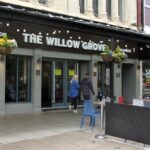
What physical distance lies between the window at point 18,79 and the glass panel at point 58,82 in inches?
69.2

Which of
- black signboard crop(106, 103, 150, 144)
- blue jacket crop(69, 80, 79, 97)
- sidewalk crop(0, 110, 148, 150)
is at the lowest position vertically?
sidewalk crop(0, 110, 148, 150)

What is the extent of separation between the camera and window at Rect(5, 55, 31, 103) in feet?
50.8

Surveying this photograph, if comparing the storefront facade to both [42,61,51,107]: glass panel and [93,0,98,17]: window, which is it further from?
[93,0,98,17]: window

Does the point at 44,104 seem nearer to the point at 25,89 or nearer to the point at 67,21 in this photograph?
the point at 25,89

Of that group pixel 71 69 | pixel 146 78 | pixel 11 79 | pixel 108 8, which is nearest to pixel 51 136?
pixel 11 79

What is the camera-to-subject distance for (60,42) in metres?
16.8

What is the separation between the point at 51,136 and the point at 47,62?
7.31m

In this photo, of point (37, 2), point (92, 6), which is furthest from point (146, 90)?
point (37, 2)

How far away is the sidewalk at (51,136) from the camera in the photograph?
351 inches

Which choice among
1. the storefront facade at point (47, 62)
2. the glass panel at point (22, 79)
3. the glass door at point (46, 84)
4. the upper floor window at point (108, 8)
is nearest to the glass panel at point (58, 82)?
the storefront facade at point (47, 62)

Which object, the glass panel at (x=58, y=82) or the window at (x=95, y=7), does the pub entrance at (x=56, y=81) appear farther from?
the window at (x=95, y=7)

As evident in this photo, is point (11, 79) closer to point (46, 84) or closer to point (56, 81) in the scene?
point (46, 84)

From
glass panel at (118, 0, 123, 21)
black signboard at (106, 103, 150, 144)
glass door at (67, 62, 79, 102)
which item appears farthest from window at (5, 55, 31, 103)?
glass panel at (118, 0, 123, 21)

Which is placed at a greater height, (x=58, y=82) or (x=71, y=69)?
(x=71, y=69)
